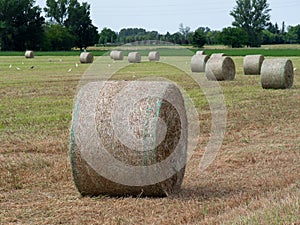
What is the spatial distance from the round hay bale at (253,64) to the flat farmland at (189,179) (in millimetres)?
11592

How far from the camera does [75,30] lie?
304ft

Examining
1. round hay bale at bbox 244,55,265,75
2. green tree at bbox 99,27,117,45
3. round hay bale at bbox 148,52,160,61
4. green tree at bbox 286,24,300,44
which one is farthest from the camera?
green tree at bbox 286,24,300,44

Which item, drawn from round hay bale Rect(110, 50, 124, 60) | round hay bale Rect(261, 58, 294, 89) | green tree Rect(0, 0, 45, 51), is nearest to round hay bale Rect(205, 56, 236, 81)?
round hay bale Rect(261, 58, 294, 89)

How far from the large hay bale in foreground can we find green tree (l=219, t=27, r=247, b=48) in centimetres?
8929

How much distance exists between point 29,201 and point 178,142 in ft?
6.27

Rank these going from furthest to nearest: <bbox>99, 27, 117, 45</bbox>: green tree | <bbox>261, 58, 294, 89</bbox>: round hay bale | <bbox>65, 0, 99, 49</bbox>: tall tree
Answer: <bbox>99, 27, 117, 45</bbox>: green tree, <bbox>65, 0, 99, 49</bbox>: tall tree, <bbox>261, 58, 294, 89</bbox>: round hay bale

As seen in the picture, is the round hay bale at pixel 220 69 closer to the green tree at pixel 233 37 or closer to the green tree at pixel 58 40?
the green tree at pixel 58 40

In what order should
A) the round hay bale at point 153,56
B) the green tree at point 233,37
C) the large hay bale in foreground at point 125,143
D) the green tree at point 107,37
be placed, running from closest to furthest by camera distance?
the large hay bale in foreground at point 125,143
the round hay bale at point 153,56
the green tree at point 233,37
the green tree at point 107,37

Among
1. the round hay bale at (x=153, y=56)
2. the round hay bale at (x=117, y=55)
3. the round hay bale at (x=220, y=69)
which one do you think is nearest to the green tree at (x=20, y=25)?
the round hay bale at (x=117, y=55)

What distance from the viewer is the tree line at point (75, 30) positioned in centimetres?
7919

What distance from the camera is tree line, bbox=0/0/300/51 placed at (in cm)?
7919

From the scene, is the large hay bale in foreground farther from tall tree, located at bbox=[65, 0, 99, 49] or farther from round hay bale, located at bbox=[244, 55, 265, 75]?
tall tree, located at bbox=[65, 0, 99, 49]

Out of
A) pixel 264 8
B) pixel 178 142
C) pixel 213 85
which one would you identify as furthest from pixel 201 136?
pixel 264 8

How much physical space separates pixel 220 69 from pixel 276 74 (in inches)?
165
